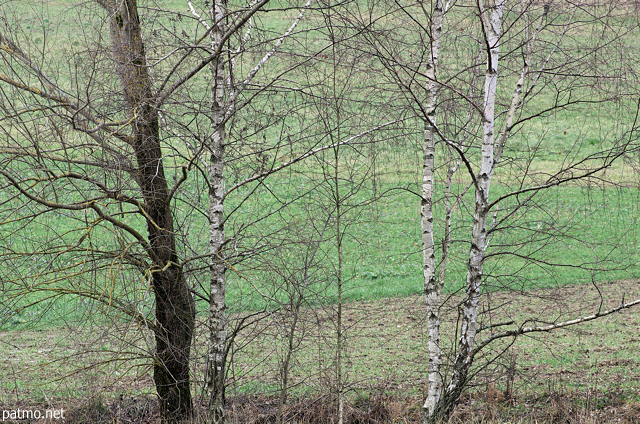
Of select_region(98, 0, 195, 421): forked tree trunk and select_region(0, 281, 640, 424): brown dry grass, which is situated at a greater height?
select_region(98, 0, 195, 421): forked tree trunk

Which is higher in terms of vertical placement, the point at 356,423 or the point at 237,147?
the point at 237,147

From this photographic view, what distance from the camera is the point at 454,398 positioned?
6027mm

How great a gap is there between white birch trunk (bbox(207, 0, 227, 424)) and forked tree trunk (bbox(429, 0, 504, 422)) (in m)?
2.35

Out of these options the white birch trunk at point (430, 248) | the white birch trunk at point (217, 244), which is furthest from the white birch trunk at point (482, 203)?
the white birch trunk at point (217, 244)

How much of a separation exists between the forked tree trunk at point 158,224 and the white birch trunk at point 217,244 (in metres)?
0.39

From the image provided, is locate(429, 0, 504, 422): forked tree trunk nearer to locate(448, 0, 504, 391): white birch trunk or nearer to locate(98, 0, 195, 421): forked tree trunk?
locate(448, 0, 504, 391): white birch trunk

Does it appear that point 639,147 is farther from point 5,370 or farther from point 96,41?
point 5,370

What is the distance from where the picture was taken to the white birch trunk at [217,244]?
18.9ft

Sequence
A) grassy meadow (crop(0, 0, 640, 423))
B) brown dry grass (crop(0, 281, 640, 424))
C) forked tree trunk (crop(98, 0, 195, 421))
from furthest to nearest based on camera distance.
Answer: brown dry grass (crop(0, 281, 640, 424)), grassy meadow (crop(0, 0, 640, 423)), forked tree trunk (crop(98, 0, 195, 421))

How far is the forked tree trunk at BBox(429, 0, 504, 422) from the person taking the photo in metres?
5.58

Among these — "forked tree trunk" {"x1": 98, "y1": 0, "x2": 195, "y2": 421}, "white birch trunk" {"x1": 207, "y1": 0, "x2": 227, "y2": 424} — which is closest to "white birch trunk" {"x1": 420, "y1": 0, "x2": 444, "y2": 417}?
"white birch trunk" {"x1": 207, "y1": 0, "x2": 227, "y2": 424}

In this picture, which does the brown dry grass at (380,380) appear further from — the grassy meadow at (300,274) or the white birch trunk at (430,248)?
the white birch trunk at (430,248)

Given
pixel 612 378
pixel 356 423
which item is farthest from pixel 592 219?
pixel 356 423

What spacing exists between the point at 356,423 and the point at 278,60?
5038mm
